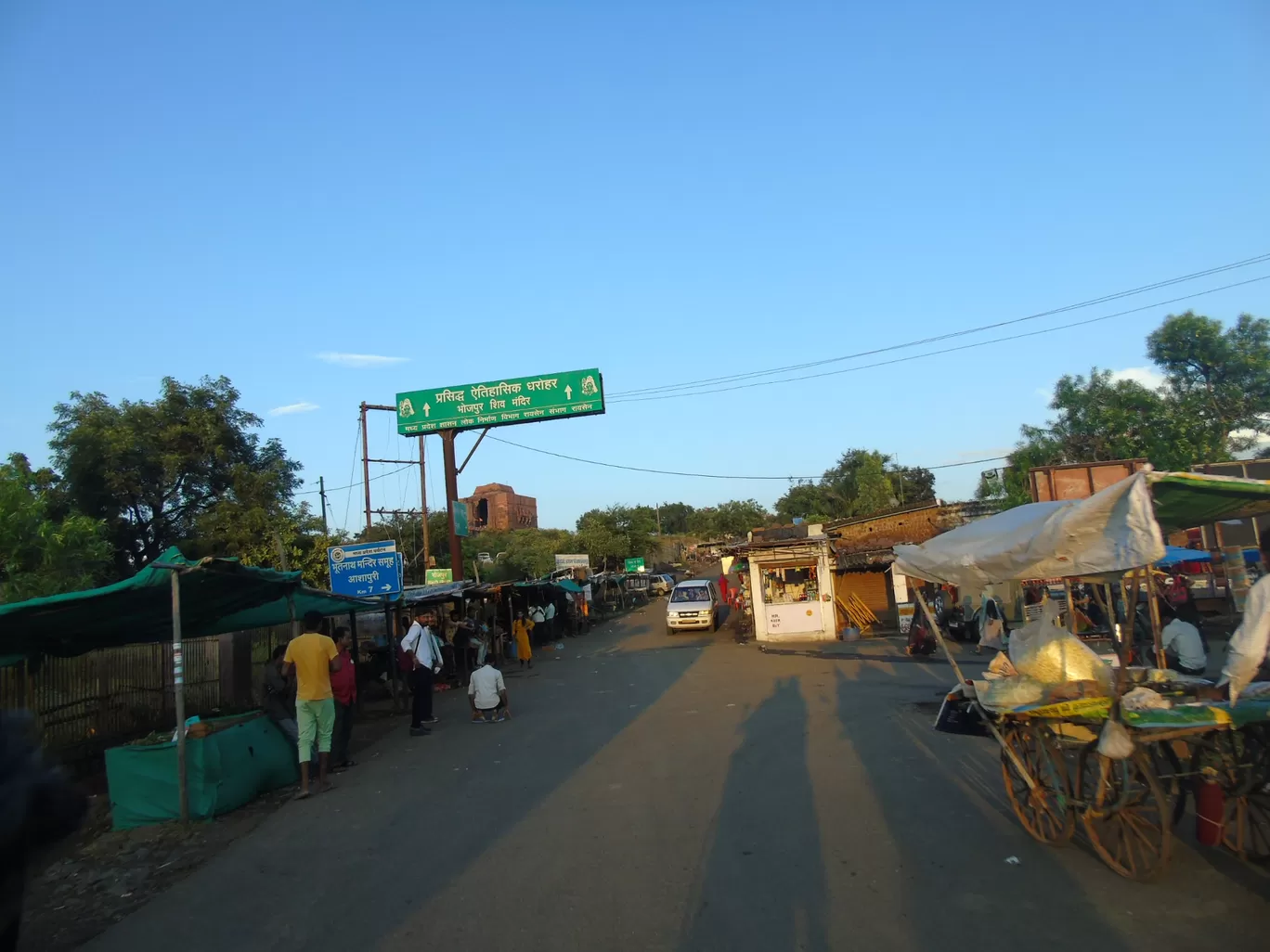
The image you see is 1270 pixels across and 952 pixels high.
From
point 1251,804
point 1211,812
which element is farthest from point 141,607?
point 1251,804

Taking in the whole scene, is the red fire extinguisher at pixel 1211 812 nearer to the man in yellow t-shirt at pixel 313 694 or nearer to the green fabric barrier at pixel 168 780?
the man in yellow t-shirt at pixel 313 694

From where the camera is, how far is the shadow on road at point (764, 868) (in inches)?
189

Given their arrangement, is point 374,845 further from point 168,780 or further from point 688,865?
point 688,865

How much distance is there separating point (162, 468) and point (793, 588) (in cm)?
2200

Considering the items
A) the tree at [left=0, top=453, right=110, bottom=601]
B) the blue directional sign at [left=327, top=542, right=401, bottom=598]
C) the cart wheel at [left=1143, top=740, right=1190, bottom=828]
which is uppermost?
the tree at [left=0, top=453, right=110, bottom=601]

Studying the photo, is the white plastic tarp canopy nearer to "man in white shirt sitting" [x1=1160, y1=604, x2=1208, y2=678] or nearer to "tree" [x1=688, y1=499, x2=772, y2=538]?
"man in white shirt sitting" [x1=1160, y1=604, x2=1208, y2=678]

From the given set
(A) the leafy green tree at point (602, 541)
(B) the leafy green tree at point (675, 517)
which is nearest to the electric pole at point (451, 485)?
Answer: (A) the leafy green tree at point (602, 541)

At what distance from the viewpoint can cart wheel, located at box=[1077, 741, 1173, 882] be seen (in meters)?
5.05

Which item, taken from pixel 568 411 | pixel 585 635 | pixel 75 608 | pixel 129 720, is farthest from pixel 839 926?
pixel 585 635

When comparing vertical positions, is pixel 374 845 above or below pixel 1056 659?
below

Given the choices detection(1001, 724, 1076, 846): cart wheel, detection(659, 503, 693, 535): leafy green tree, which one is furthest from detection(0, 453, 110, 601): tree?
detection(659, 503, 693, 535): leafy green tree

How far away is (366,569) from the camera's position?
18078 mm

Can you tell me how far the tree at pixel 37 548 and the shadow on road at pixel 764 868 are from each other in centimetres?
1622

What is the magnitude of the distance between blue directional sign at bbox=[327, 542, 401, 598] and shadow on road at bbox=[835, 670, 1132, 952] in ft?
39.1
